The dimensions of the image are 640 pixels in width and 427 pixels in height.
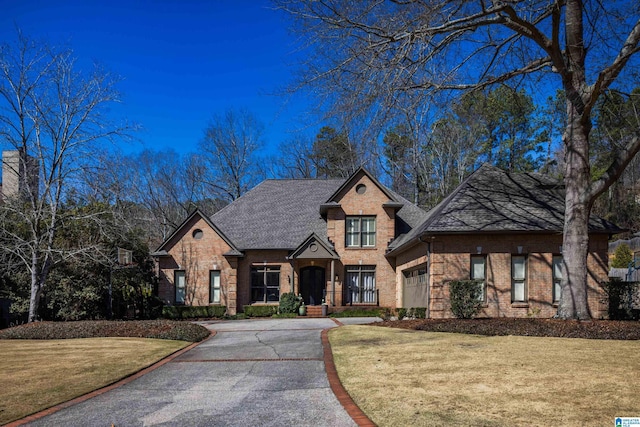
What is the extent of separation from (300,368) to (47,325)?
1202cm

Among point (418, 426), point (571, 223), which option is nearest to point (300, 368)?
point (418, 426)

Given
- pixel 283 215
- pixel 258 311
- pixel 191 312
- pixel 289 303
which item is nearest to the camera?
pixel 191 312

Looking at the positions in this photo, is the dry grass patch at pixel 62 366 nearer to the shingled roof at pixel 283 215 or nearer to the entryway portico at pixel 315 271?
the entryway portico at pixel 315 271

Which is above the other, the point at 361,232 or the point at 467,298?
the point at 361,232

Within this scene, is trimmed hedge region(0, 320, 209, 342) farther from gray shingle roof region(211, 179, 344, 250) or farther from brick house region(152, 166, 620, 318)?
gray shingle roof region(211, 179, 344, 250)

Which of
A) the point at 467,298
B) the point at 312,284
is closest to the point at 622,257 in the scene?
the point at 312,284

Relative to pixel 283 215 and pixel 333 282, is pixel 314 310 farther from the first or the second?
pixel 283 215

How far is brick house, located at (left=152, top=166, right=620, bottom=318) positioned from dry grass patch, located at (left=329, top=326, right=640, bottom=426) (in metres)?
8.06

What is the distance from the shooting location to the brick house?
2109cm

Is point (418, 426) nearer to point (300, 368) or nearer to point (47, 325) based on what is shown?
point (300, 368)

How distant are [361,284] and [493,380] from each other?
2189cm

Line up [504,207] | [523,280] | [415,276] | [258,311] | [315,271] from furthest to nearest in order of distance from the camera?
[315,271] → [258,311] → [415,276] → [504,207] → [523,280]

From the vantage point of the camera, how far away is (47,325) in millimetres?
18859

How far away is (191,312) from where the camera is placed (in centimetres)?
2866
